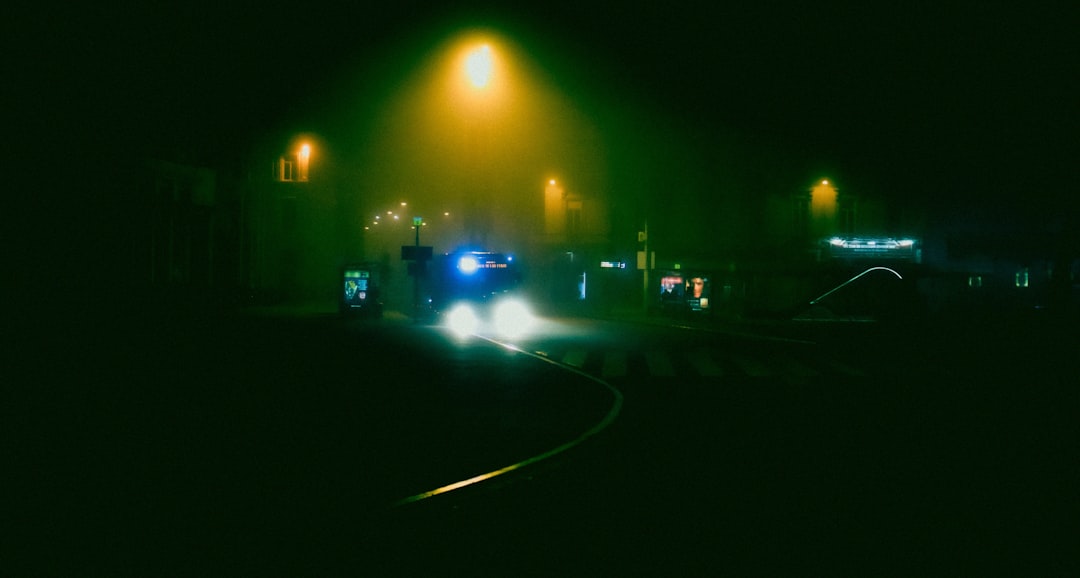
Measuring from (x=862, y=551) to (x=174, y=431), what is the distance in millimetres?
8045

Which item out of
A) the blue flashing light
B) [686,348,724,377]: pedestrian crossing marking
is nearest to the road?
[686,348,724,377]: pedestrian crossing marking

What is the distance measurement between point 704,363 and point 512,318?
24.5 metres

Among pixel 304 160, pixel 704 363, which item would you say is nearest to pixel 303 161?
pixel 304 160

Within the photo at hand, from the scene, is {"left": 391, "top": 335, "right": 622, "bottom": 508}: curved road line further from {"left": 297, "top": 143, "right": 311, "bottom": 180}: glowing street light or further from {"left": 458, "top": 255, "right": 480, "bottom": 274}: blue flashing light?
{"left": 297, "top": 143, "right": 311, "bottom": 180}: glowing street light

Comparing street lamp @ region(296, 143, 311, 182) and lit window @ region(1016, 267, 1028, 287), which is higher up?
street lamp @ region(296, 143, 311, 182)

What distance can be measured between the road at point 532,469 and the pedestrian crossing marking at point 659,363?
62 centimetres

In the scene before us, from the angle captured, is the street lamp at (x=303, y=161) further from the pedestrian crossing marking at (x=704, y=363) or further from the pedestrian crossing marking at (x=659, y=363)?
the pedestrian crossing marking at (x=659, y=363)

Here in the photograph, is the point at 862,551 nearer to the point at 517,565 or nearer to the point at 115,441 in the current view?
the point at 517,565

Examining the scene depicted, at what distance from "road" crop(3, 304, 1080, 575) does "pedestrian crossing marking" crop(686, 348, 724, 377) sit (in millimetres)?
275

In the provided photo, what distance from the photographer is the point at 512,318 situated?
146ft

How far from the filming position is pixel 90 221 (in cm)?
1650

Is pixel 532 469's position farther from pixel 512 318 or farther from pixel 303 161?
pixel 303 161

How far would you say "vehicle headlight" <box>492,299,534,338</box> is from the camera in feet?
107

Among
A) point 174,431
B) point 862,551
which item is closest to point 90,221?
point 174,431
